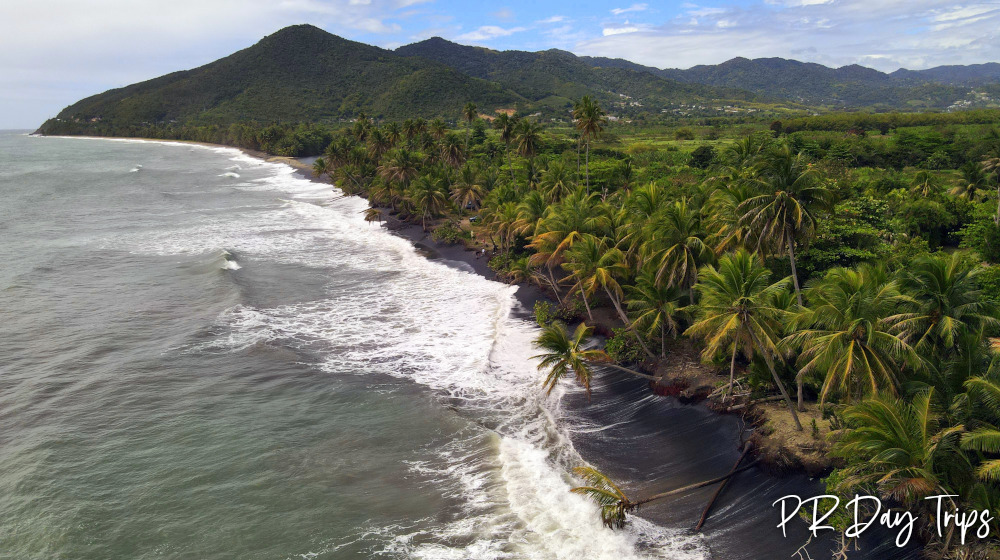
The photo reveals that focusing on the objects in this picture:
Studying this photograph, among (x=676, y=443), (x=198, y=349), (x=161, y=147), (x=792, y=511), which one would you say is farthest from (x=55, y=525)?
(x=161, y=147)

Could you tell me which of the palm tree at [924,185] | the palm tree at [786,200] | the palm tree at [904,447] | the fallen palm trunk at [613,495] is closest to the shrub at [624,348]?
the palm tree at [786,200]

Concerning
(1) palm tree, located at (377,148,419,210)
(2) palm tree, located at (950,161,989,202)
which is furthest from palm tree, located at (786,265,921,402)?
(1) palm tree, located at (377,148,419,210)

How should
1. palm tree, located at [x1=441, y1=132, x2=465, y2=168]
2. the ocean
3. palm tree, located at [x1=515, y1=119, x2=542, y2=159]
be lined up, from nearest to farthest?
the ocean < palm tree, located at [x1=515, y1=119, x2=542, y2=159] < palm tree, located at [x1=441, y1=132, x2=465, y2=168]

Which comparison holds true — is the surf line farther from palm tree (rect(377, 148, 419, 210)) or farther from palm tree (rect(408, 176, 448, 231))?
palm tree (rect(377, 148, 419, 210))

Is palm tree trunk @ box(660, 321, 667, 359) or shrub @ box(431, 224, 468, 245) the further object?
shrub @ box(431, 224, 468, 245)

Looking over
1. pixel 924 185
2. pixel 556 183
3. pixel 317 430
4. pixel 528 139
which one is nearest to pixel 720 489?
pixel 317 430

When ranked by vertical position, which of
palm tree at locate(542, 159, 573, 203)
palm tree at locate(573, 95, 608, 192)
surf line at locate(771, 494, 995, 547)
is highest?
palm tree at locate(573, 95, 608, 192)

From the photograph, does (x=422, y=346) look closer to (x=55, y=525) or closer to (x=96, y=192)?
(x=55, y=525)

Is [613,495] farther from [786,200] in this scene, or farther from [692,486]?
[786,200]
